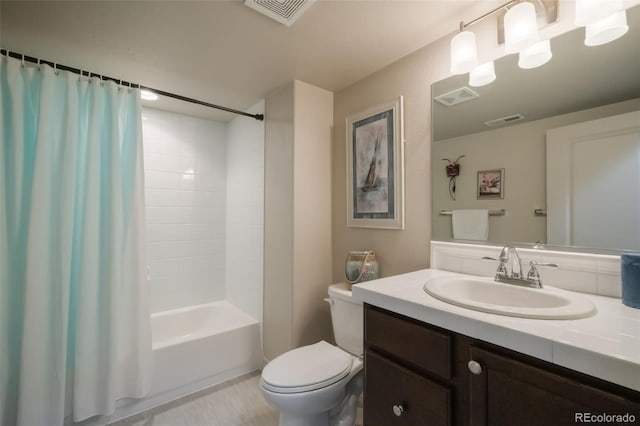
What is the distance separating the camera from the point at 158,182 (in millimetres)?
2439

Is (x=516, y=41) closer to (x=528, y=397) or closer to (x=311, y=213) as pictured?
(x=528, y=397)

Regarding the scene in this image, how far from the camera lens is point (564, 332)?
67 cm

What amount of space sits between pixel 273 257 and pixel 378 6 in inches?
63.9

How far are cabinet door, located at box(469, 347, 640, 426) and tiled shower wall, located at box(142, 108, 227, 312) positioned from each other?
2.47 metres

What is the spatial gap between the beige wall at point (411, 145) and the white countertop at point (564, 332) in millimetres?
602

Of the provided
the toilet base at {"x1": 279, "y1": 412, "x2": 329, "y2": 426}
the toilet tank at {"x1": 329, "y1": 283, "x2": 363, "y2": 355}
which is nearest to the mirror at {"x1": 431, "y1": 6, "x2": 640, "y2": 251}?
the toilet tank at {"x1": 329, "y1": 283, "x2": 363, "y2": 355}

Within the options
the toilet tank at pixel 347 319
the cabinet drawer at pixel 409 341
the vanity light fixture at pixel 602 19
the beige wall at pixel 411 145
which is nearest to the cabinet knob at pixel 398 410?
the cabinet drawer at pixel 409 341

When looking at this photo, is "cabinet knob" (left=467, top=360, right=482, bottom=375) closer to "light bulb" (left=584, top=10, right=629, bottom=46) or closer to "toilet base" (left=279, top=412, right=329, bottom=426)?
"toilet base" (left=279, top=412, right=329, bottom=426)

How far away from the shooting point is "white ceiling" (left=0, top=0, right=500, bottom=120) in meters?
1.23

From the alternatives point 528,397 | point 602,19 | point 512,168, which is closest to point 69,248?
point 528,397

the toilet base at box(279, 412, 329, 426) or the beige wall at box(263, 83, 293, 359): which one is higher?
the beige wall at box(263, 83, 293, 359)

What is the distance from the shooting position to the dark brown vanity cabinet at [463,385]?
1.99ft

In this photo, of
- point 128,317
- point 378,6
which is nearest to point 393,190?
point 378,6

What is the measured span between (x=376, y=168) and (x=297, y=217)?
0.62 metres
